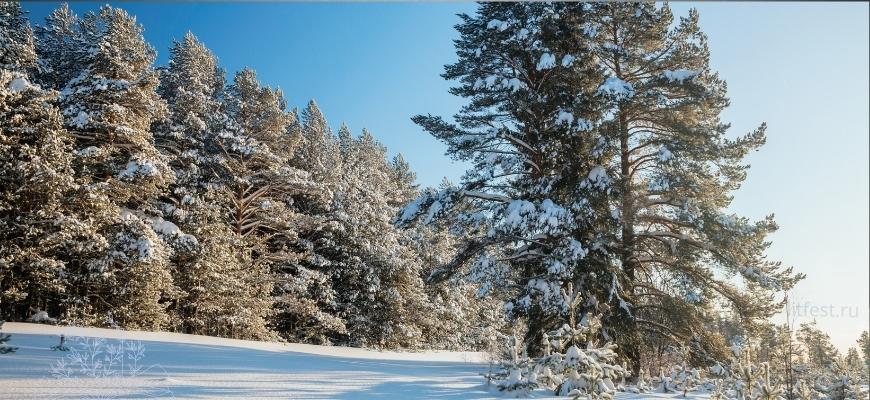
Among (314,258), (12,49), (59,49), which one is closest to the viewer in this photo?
(12,49)

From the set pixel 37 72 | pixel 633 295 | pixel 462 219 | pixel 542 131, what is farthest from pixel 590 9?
pixel 37 72

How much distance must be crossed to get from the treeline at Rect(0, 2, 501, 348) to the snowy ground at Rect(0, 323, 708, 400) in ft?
15.4

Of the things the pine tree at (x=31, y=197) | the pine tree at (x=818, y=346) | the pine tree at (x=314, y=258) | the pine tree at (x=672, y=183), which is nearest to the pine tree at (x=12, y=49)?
the pine tree at (x=31, y=197)

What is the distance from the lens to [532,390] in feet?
26.5

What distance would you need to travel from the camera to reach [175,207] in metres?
19.1

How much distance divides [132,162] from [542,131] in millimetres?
13990

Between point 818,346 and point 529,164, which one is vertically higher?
point 529,164

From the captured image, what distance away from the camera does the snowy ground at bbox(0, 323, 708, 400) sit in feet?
18.6

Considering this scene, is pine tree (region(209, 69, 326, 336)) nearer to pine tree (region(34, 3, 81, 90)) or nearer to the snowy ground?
→ pine tree (region(34, 3, 81, 90))

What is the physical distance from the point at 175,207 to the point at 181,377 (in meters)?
14.3

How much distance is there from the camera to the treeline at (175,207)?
1401 centimetres

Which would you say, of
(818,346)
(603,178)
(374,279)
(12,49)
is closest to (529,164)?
(603,178)

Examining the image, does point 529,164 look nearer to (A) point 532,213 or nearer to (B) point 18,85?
(A) point 532,213

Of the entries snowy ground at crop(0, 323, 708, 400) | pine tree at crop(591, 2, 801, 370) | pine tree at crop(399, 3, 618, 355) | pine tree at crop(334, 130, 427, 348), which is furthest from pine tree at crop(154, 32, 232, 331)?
pine tree at crop(591, 2, 801, 370)
